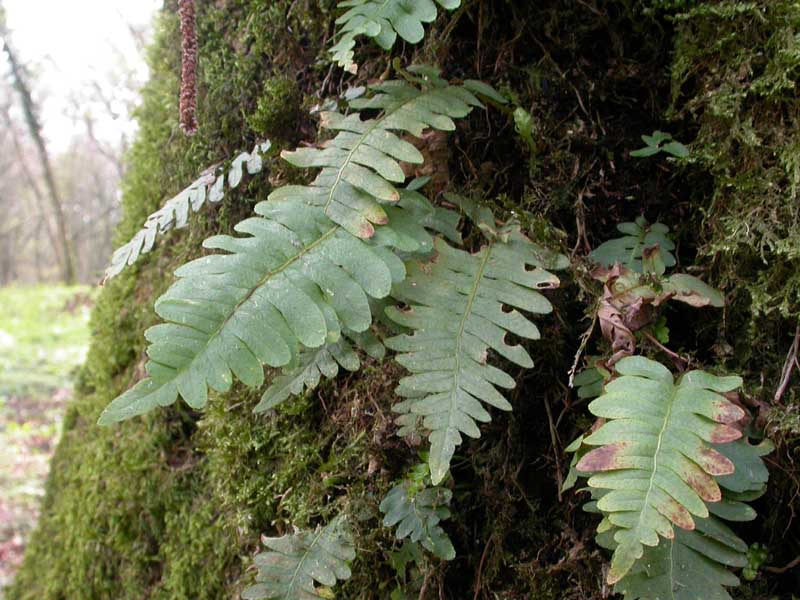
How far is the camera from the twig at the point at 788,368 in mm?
1322

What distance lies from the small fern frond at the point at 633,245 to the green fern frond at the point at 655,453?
0.37 metres

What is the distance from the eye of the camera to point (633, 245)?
5.10 feet

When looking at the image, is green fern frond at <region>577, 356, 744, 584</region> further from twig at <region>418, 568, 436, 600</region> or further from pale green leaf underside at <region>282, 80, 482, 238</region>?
pale green leaf underside at <region>282, 80, 482, 238</region>

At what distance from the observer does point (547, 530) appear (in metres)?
1.46

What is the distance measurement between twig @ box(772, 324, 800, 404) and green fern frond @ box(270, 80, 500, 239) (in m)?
0.86

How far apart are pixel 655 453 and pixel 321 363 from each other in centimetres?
72

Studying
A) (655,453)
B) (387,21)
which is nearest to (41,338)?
(387,21)

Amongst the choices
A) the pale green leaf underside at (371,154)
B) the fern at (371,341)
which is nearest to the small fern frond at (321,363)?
the fern at (371,341)

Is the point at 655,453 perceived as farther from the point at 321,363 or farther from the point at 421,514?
the point at 321,363

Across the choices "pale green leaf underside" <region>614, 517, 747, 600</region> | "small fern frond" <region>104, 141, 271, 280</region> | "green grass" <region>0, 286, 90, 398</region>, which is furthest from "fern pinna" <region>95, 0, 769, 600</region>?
"green grass" <region>0, 286, 90, 398</region>

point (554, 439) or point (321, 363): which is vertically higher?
point (321, 363)

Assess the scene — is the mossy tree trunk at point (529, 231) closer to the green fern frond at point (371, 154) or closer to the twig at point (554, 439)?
the twig at point (554, 439)

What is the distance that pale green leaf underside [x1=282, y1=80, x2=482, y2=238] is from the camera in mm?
1390

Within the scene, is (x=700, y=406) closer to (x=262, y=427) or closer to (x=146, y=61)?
(x=262, y=427)
